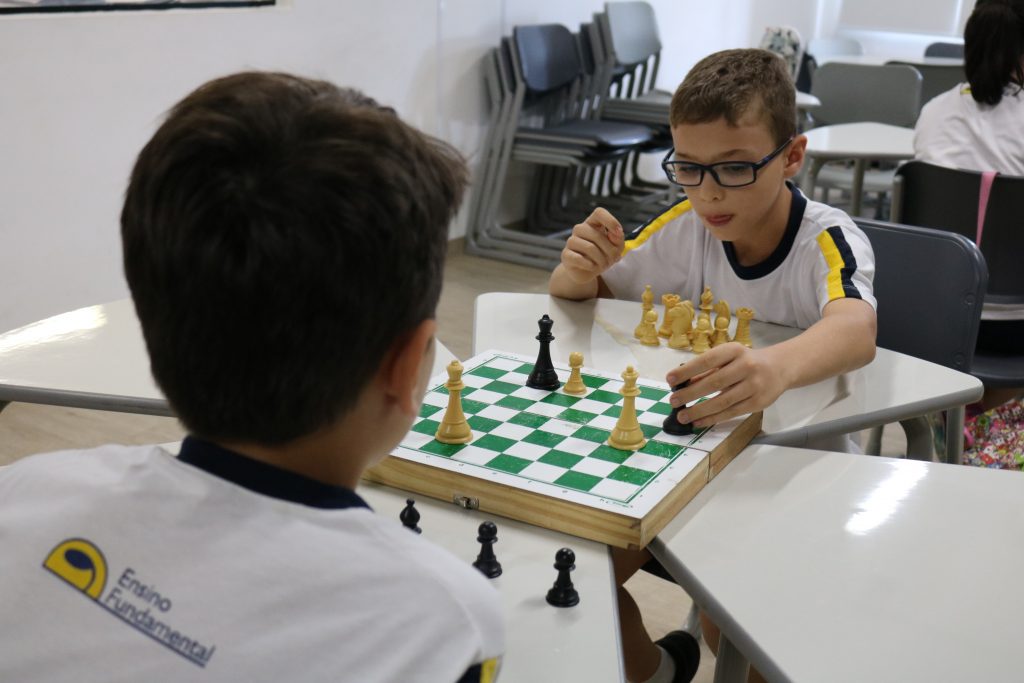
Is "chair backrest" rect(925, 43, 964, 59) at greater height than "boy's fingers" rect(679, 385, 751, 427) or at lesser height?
greater

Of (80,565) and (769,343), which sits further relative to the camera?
(769,343)

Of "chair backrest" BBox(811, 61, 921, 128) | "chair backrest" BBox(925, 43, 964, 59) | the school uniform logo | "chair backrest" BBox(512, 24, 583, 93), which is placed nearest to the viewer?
the school uniform logo

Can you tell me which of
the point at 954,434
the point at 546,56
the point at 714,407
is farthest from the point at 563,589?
the point at 546,56

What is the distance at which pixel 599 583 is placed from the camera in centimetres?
107

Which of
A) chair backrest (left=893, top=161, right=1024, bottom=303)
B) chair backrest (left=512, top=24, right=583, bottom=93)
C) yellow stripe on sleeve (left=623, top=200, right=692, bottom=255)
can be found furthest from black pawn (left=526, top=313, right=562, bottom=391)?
chair backrest (left=512, top=24, right=583, bottom=93)

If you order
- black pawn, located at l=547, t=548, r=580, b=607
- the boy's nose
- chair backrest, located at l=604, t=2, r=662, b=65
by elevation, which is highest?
chair backrest, located at l=604, t=2, r=662, b=65

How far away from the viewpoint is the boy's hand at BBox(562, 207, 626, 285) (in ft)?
6.32

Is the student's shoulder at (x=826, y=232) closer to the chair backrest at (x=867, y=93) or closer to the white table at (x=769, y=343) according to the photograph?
the white table at (x=769, y=343)

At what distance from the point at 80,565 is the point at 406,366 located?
274mm

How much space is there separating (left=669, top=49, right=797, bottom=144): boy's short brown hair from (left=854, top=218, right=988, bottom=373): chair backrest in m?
0.38

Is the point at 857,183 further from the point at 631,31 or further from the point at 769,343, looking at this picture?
the point at 769,343

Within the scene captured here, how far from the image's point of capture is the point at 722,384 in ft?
4.44

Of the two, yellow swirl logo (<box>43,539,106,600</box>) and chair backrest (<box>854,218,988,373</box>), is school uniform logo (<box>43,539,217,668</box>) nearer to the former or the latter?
yellow swirl logo (<box>43,539,106,600</box>)

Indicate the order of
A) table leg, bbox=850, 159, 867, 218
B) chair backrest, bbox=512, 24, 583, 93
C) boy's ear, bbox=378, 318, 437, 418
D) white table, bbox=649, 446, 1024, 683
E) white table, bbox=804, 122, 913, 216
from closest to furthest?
boy's ear, bbox=378, 318, 437, 418, white table, bbox=649, 446, 1024, 683, white table, bbox=804, 122, 913, 216, table leg, bbox=850, 159, 867, 218, chair backrest, bbox=512, 24, 583, 93
